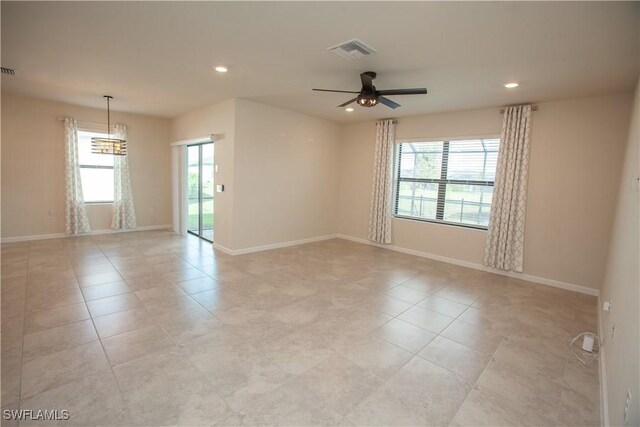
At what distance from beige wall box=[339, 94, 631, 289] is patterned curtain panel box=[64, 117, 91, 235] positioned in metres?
7.12

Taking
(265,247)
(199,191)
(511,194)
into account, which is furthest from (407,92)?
(199,191)

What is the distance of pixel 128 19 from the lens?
2486 mm

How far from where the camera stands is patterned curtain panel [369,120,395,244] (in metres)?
6.02

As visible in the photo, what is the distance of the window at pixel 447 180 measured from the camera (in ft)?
16.7

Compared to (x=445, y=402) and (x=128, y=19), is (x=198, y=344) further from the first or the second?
(x=128, y=19)

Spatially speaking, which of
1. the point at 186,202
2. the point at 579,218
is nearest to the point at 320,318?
the point at 579,218

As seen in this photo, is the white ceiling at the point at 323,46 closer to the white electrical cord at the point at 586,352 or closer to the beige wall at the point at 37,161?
the beige wall at the point at 37,161

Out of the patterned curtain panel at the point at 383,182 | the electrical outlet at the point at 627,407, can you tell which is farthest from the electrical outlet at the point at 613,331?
the patterned curtain panel at the point at 383,182

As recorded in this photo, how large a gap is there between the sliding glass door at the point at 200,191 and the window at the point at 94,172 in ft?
5.37

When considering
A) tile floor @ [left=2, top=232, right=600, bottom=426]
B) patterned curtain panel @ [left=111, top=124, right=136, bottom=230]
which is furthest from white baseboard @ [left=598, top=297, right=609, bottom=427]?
patterned curtain panel @ [left=111, top=124, right=136, bottom=230]

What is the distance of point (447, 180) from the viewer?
5508mm

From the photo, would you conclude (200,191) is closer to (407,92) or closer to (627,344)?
(407,92)

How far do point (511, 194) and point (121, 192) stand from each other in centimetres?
757

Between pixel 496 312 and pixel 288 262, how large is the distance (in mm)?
3035
